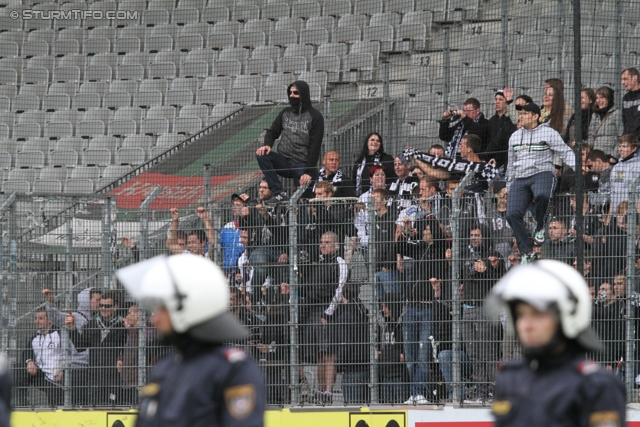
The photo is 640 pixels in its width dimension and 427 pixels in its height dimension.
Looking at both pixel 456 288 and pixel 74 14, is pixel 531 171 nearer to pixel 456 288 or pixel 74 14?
pixel 456 288

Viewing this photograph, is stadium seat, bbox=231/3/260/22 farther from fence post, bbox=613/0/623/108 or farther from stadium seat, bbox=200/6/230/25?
fence post, bbox=613/0/623/108

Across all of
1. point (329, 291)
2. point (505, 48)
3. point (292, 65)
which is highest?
point (292, 65)

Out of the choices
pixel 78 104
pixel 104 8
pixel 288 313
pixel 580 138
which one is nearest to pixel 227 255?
pixel 288 313

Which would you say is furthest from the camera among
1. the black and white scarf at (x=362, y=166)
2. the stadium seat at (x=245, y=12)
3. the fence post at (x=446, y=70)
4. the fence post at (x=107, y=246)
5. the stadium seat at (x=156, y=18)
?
the stadium seat at (x=156, y=18)

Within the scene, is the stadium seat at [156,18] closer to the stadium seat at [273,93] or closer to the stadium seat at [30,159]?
the stadium seat at [273,93]

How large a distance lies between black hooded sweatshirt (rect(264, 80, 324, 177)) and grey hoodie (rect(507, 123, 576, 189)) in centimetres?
297

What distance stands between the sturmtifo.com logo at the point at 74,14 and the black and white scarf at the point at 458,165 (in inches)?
428

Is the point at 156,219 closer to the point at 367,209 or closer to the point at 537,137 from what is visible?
the point at 367,209

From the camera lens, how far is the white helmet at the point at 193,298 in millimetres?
3316

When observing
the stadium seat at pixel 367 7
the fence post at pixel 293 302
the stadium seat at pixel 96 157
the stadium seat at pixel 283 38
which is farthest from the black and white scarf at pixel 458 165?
the stadium seat at pixel 96 157

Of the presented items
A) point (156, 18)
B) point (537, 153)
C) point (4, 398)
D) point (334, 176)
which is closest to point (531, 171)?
point (537, 153)

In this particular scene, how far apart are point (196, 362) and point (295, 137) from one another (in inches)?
340

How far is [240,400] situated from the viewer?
324 centimetres

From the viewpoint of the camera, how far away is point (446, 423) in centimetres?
880
